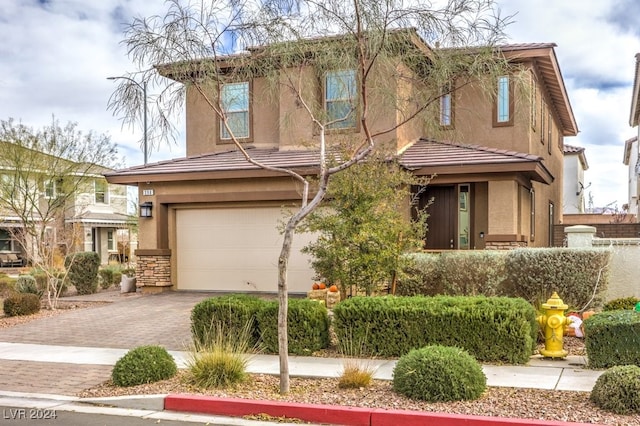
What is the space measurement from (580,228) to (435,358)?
6.92m

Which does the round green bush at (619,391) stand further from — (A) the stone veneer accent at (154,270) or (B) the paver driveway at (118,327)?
(A) the stone veneer accent at (154,270)

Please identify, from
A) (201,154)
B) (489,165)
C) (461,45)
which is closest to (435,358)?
(461,45)

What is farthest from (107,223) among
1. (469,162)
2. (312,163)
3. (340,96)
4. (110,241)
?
(340,96)

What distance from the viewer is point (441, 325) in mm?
8773

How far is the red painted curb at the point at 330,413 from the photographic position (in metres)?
6.06

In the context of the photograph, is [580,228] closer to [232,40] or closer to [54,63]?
[232,40]

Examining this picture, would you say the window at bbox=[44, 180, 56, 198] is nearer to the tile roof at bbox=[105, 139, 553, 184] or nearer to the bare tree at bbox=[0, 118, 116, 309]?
the bare tree at bbox=[0, 118, 116, 309]

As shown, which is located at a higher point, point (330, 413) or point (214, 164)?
point (214, 164)

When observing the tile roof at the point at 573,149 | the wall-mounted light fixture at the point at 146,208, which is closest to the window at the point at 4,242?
the wall-mounted light fixture at the point at 146,208

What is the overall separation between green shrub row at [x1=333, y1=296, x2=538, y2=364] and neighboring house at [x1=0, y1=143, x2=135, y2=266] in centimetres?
1013

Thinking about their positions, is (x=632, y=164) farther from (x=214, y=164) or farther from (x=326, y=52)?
(x=326, y=52)

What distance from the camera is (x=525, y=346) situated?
27.6 ft

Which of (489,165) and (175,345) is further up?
(489,165)

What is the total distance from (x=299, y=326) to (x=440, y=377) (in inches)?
123
